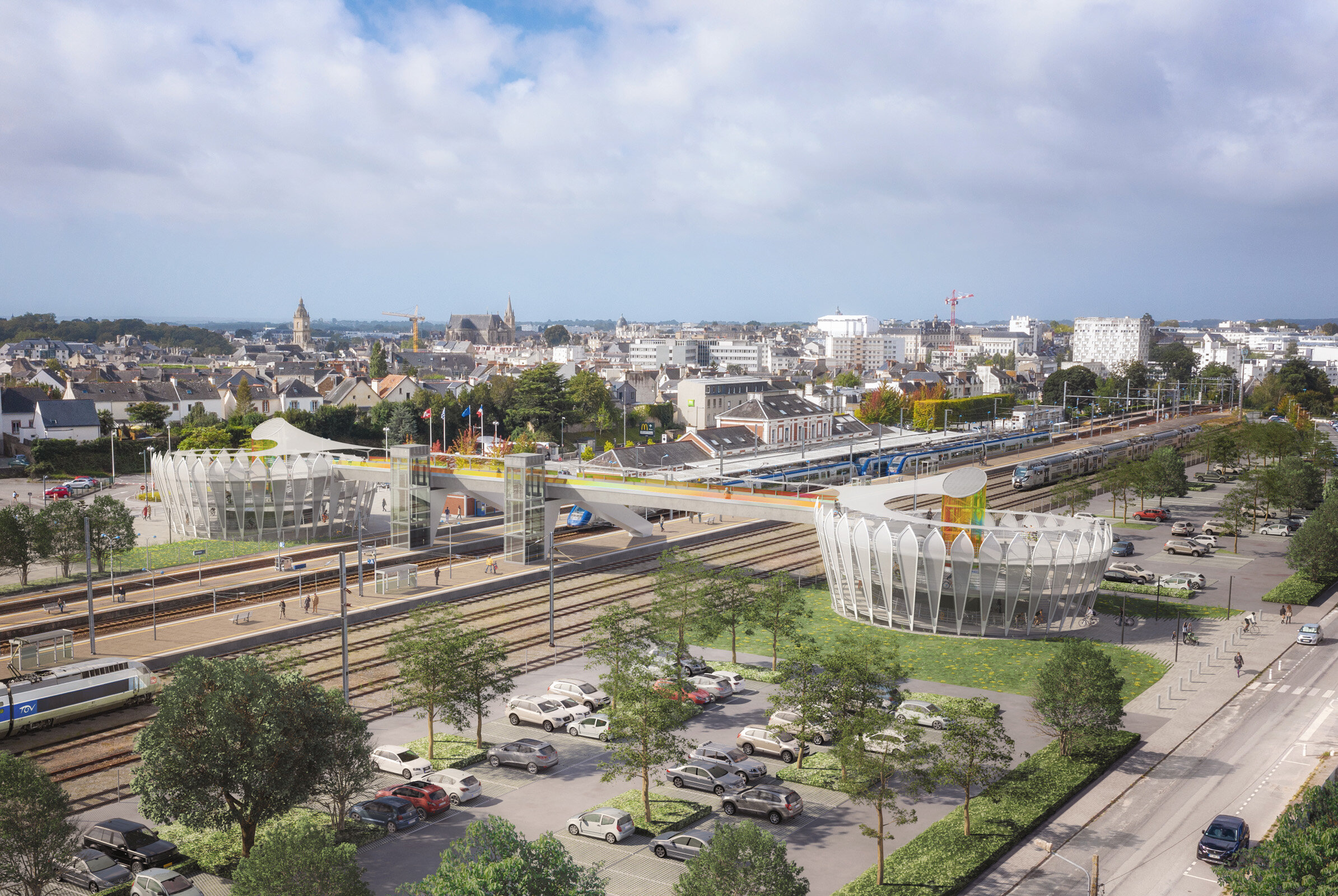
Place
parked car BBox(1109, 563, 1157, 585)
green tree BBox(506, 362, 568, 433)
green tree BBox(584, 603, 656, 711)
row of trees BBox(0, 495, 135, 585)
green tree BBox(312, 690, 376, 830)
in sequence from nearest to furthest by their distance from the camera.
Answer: green tree BBox(312, 690, 376, 830) < green tree BBox(584, 603, 656, 711) < row of trees BBox(0, 495, 135, 585) < parked car BBox(1109, 563, 1157, 585) < green tree BBox(506, 362, 568, 433)

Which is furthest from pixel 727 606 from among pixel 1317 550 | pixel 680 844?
pixel 1317 550

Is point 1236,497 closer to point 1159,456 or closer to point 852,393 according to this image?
point 1159,456

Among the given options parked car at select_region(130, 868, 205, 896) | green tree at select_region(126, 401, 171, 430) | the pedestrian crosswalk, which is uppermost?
green tree at select_region(126, 401, 171, 430)

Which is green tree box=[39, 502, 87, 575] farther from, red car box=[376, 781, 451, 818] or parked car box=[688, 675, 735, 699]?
parked car box=[688, 675, 735, 699]

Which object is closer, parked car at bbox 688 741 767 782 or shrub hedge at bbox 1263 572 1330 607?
parked car at bbox 688 741 767 782

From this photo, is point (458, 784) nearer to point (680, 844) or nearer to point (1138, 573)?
point (680, 844)

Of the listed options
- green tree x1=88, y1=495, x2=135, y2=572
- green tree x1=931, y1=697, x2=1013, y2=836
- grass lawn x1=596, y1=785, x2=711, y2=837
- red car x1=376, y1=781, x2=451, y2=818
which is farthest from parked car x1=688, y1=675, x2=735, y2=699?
green tree x1=88, y1=495, x2=135, y2=572

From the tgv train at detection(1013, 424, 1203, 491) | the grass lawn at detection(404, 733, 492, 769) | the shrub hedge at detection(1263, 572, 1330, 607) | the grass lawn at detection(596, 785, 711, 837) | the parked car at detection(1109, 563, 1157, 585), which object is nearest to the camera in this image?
the grass lawn at detection(596, 785, 711, 837)
